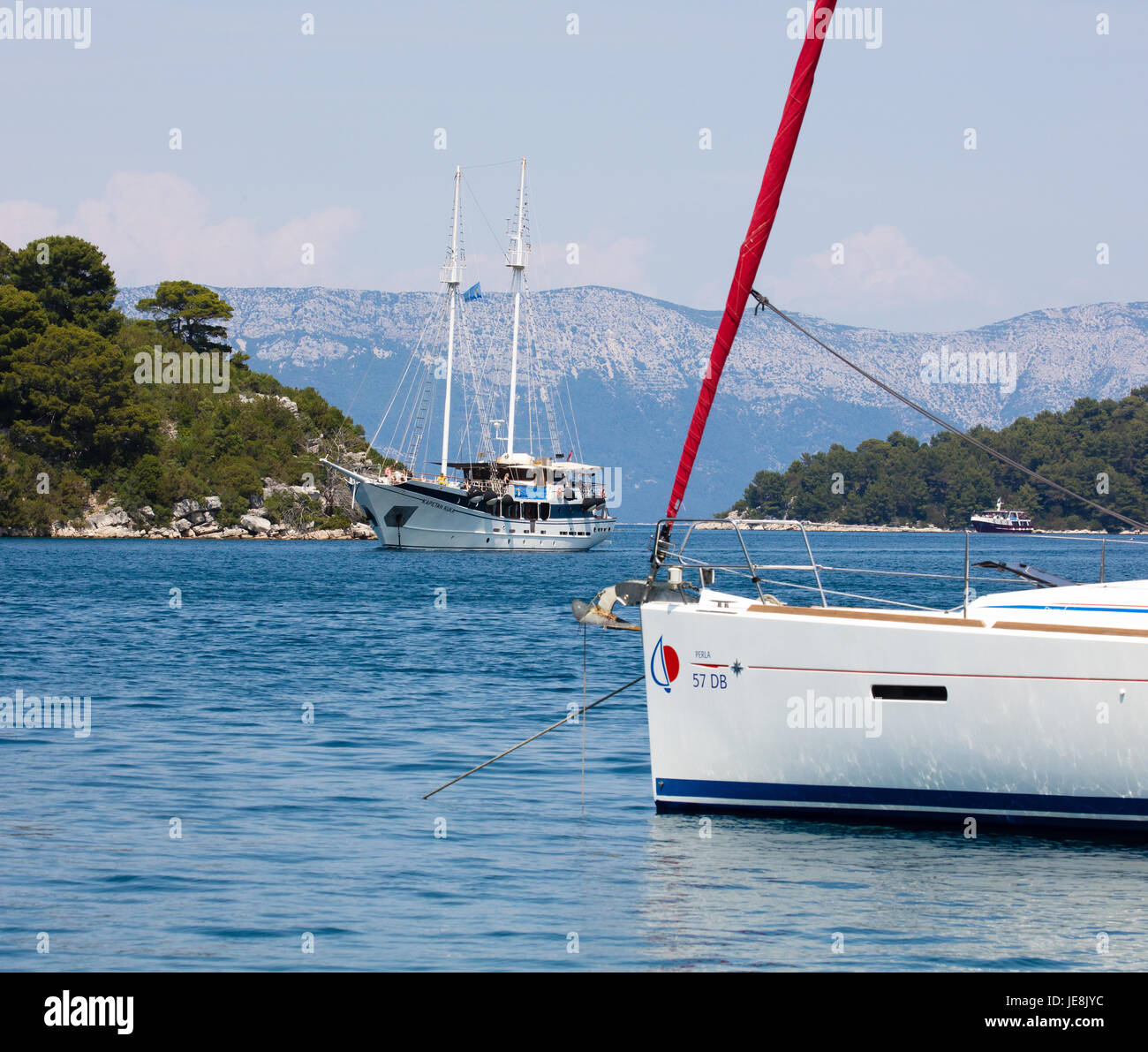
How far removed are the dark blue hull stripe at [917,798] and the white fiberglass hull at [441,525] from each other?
86880 mm

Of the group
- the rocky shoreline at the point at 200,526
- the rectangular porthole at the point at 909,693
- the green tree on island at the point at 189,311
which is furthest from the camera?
the green tree on island at the point at 189,311

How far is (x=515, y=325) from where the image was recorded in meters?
100

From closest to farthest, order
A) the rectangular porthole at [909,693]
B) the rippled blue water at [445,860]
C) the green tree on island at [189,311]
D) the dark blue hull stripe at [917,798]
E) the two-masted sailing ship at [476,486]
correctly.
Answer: the rippled blue water at [445,860], the rectangular porthole at [909,693], the dark blue hull stripe at [917,798], the two-masted sailing ship at [476,486], the green tree on island at [189,311]

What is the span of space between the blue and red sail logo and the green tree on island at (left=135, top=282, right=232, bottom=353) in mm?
132569

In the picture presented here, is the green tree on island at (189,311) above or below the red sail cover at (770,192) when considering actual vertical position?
above

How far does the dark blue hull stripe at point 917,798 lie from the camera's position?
13688 millimetres

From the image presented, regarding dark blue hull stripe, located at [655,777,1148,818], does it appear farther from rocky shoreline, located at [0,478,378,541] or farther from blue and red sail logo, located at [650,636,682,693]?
rocky shoreline, located at [0,478,378,541]

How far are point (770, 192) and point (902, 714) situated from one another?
543 cm

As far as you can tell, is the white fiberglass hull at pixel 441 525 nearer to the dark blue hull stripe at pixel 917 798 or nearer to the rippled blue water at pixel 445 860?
the rippled blue water at pixel 445 860

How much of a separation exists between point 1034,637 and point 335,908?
6903 mm

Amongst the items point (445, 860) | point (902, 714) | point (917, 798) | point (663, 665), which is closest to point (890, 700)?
point (902, 714)

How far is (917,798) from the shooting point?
13.9 metres

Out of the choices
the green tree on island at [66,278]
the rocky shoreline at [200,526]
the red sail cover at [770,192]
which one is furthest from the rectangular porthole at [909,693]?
the green tree on island at [66,278]
